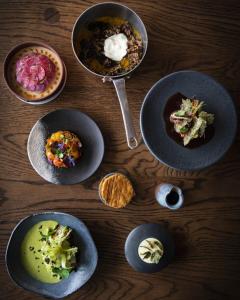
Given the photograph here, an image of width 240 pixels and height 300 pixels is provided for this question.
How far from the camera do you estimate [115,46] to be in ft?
6.39

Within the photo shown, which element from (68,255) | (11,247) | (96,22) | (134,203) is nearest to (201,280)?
(134,203)

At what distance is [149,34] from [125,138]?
0.53m

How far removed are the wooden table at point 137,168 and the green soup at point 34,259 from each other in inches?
4.1

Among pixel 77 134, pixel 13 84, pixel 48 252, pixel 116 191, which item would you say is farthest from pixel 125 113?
pixel 48 252

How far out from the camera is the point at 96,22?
6.44 feet

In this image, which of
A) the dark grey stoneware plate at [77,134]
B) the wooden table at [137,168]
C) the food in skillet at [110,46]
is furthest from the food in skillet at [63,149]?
the food in skillet at [110,46]

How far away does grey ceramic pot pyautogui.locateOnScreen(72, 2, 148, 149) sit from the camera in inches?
74.1

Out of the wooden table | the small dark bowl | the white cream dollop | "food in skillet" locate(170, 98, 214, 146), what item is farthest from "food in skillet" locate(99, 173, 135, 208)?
the white cream dollop

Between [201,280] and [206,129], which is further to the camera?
[201,280]

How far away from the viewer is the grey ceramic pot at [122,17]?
1.88 meters

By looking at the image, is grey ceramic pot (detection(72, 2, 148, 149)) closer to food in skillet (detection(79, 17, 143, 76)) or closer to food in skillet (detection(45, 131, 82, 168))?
food in skillet (detection(79, 17, 143, 76))

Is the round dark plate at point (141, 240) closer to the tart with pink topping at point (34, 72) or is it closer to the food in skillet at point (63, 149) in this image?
the food in skillet at point (63, 149)

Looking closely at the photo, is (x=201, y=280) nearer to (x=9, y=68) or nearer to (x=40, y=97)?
(x=40, y=97)

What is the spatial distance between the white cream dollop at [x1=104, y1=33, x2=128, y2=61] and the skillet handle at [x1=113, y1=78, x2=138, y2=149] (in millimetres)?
149
